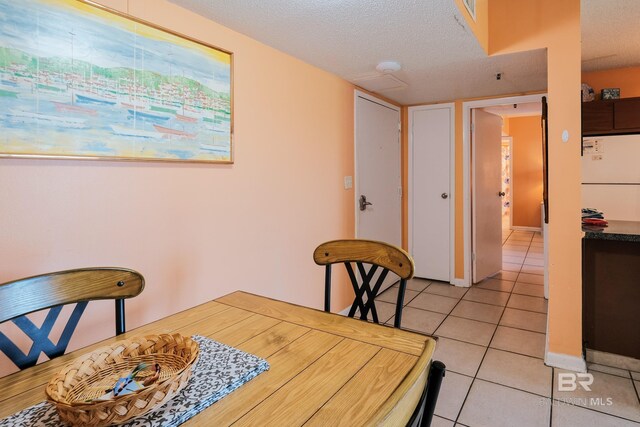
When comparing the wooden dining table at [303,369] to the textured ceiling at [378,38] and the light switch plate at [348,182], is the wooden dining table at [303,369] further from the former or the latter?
the light switch plate at [348,182]

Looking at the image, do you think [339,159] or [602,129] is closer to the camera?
[339,159]

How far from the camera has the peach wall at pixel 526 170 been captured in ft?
23.9

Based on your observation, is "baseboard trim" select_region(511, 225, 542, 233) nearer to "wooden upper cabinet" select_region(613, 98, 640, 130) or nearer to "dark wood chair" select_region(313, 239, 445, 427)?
"wooden upper cabinet" select_region(613, 98, 640, 130)

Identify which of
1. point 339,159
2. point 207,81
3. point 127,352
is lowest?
point 127,352

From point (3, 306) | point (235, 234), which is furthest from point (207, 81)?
point (3, 306)

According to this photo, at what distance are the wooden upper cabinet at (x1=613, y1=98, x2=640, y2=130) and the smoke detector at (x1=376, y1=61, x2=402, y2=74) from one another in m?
2.17

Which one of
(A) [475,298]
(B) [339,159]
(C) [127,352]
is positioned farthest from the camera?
(A) [475,298]

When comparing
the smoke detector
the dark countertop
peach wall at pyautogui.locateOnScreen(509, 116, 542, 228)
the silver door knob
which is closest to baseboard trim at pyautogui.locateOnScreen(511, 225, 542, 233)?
peach wall at pyautogui.locateOnScreen(509, 116, 542, 228)

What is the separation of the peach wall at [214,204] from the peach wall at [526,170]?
5836 millimetres

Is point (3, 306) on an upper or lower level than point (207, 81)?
lower

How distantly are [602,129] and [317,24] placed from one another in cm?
297

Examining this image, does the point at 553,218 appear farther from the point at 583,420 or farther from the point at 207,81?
the point at 207,81

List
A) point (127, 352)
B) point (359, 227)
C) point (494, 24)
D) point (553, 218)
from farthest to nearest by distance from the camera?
1. point (359, 227)
2. point (494, 24)
3. point (553, 218)
4. point (127, 352)

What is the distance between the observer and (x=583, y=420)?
5.78 ft
